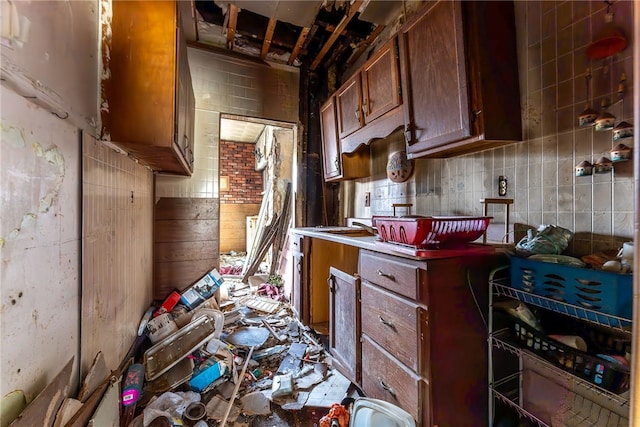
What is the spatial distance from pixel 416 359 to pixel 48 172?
1511 mm

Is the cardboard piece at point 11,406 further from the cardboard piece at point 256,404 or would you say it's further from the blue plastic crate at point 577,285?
the blue plastic crate at point 577,285

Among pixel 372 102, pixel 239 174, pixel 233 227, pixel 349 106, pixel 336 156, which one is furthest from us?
pixel 239 174

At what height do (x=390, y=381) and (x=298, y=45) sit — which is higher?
(x=298, y=45)

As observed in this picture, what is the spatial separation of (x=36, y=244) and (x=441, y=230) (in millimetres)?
1400

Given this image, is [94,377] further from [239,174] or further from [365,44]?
[239,174]

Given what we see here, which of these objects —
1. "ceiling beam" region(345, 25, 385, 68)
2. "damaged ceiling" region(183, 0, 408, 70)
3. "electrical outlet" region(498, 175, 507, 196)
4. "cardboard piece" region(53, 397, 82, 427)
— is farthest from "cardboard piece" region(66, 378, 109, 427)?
"ceiling beam" region(345, 25, 385, 68)

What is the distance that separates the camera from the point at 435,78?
1428 millimetres

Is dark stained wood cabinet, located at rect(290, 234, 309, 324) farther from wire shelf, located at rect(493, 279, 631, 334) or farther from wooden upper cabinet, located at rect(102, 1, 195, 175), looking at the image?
wire shelf, located at rect(493, 279, 631, 334)

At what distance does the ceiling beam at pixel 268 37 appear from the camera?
92.9 inches

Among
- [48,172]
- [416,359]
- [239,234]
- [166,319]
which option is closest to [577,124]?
[416,359]

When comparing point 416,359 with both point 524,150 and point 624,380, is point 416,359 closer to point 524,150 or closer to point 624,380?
point 624,380

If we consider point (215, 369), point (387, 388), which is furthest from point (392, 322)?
point (215, 369)

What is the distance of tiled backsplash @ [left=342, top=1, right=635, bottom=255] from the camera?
104cm

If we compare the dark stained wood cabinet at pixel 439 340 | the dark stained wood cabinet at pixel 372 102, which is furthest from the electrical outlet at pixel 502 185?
the dark stained wood cabinet at pixel 372 102
